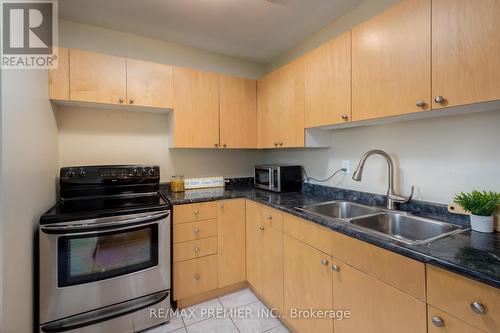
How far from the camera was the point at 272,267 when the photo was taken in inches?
71.4

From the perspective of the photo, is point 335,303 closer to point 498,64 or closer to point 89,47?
point 498,64

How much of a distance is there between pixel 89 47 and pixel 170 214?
1657mm

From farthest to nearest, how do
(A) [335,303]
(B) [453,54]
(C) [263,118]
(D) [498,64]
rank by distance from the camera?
(C) [263,118] < (A) [335,303] < (B) [453,54] < (D) [498,64]

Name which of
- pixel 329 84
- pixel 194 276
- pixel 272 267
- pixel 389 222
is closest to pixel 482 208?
pixel 389 222

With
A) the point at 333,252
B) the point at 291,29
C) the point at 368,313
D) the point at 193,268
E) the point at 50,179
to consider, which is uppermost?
the point at 291,29

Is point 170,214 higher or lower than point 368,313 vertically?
higher

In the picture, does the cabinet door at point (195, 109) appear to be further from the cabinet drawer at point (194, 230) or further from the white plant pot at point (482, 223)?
the white plant pot at point (482, 223)

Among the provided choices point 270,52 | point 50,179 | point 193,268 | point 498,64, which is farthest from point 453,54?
point 50,179

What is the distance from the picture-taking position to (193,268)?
1964 mm

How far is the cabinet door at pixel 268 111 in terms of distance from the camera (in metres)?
2.27

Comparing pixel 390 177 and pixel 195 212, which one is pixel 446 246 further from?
pixel 195 212

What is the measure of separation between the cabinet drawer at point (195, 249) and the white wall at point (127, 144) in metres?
0.82

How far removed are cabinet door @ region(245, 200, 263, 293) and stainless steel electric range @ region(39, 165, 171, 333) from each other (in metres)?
0.68

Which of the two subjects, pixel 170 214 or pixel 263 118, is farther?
pixel 263 118
